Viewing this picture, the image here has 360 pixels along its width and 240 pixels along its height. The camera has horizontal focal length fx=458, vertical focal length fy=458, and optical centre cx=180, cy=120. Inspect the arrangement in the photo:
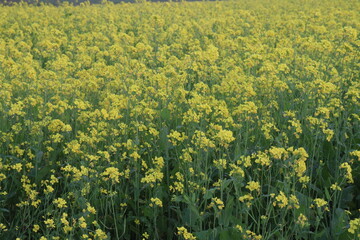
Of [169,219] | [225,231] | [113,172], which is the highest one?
[113,172]

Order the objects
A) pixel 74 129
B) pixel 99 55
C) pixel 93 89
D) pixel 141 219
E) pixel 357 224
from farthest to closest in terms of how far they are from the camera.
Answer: pixel 99 55, pixel 93 89, pixel 74 129, pixel 141 219, pixel 357 224

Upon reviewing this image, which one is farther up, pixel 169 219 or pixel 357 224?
pixel 357 224

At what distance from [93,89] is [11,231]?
2.03 m

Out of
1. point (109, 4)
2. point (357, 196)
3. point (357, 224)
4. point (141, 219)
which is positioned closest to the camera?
point (357, 224)

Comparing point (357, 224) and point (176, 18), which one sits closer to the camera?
point (357, 224)

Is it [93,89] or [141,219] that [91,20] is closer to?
[93,89]

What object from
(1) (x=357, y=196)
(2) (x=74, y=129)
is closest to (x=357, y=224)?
(1) (x=357, y=196)

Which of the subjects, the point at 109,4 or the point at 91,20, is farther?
the point at 109,4

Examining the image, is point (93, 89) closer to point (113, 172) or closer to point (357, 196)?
point (113, 172)

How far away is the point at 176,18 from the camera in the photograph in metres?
11.8

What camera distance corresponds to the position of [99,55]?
679 centimetres

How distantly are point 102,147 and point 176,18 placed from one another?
8.55m

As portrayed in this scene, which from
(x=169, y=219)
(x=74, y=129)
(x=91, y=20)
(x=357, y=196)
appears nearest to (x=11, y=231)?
(x=169, y=219)

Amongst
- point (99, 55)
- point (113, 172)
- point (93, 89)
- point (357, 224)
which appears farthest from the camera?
point (99, 55)
